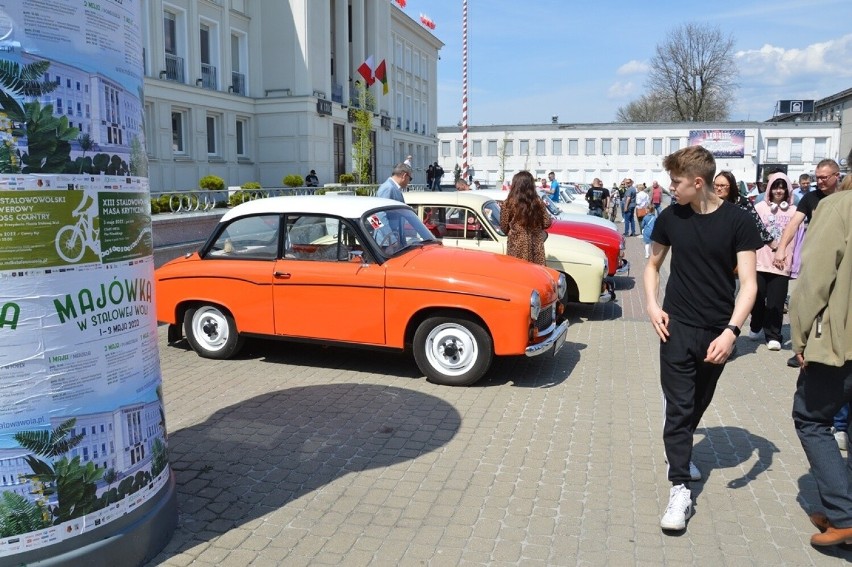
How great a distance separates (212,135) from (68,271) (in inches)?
1160

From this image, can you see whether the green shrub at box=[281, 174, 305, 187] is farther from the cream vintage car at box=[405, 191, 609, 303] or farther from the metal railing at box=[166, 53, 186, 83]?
the cream vintage car at box=[405, 191, 609, 303]

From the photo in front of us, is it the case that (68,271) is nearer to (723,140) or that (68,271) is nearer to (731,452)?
(731,452)

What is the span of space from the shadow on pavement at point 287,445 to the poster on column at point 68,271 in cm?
74

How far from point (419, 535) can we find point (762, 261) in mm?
6098

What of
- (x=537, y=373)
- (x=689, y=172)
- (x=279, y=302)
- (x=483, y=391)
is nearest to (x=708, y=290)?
(x=689, y=172)

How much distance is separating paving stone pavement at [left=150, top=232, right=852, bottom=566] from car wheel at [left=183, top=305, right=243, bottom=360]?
17 cm

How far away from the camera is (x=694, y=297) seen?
13.0ft

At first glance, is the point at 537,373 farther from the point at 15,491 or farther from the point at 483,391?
the point at 15,491

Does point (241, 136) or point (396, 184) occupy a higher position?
point (241, 136)

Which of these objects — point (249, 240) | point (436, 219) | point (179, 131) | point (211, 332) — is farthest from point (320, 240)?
point (179, 131)

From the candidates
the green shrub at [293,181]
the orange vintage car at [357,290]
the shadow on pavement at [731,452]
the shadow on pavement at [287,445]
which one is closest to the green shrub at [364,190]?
the green shrub at [293,181]

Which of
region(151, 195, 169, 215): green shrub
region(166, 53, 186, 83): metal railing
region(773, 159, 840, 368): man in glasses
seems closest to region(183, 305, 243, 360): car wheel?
region(773, 159, 840, 368): man in glasses

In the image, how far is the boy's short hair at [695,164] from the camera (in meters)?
3.84

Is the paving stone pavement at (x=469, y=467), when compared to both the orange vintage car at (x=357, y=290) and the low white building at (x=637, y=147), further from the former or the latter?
the low white building at (x=637, y=147)
